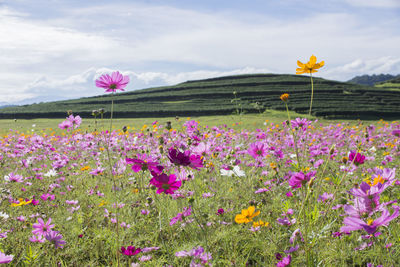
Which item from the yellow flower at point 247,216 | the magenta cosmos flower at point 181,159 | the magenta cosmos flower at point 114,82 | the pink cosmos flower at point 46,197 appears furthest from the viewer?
the pink cosmos flower at point 46,197

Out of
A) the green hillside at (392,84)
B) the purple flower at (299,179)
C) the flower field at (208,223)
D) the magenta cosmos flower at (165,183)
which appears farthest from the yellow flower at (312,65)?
the green hillside at (392,84)

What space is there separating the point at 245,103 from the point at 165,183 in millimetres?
23310

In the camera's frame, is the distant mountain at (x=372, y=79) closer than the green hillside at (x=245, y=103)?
No

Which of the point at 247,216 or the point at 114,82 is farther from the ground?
the point at 114,82

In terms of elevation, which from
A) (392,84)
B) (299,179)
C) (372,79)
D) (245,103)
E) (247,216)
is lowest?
(247,216)

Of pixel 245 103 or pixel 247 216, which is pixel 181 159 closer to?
pixel 247 216

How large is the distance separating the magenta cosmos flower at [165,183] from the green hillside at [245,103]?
15.2 metres

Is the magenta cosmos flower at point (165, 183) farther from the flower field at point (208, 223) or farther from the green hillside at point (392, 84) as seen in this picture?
the green hillside at point (392, 84)

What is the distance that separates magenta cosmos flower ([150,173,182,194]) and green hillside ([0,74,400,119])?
597 inches

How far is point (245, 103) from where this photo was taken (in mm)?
23812

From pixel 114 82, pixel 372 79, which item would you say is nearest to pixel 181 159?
pixel 114 82

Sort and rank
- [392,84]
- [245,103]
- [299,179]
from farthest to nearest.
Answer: [392,84] → [245,103] → [299,179]

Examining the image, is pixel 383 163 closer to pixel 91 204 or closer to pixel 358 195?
pixel 358 195

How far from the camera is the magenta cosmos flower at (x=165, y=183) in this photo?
3.28 ft
